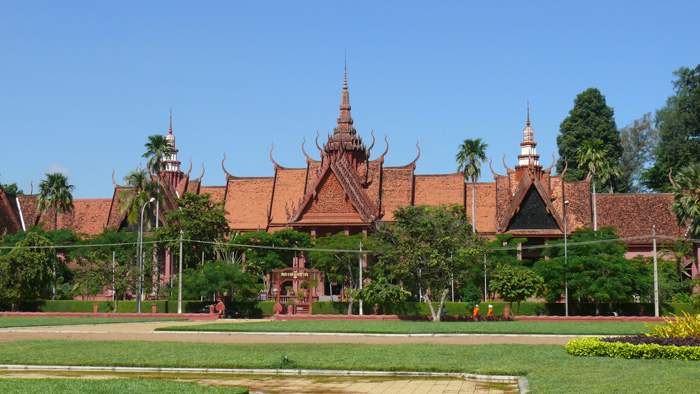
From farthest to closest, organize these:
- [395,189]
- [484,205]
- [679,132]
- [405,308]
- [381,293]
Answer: [679,132], [395,189], [484,205], [405,308], [381,293]

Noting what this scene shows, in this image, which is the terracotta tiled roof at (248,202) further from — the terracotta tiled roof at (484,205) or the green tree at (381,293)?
the green tree at (381,293)

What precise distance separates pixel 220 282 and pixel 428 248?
13.6 metres

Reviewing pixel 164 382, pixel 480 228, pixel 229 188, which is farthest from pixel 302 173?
pixel 164 382

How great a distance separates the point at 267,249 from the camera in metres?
55.4

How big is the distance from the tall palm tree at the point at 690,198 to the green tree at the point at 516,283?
34.9ft

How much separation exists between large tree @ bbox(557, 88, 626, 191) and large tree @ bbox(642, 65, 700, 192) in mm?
4397

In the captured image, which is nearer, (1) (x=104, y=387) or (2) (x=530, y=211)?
(1) (x=104, y=387)

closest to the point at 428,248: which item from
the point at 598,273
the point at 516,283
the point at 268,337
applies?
the point at 516,283

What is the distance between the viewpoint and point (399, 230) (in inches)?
1770

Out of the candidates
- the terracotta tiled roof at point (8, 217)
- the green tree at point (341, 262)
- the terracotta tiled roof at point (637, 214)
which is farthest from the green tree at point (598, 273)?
the terracotta tiled roof at point (8, 217)

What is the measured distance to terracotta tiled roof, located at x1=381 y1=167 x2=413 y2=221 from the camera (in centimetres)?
6581

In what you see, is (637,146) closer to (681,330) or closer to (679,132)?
(679,132)

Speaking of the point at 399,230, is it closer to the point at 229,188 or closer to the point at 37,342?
the point at 37,342

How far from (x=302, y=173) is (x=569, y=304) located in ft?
90.0
